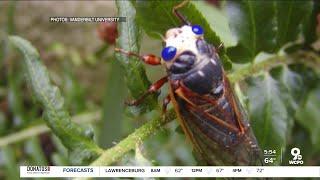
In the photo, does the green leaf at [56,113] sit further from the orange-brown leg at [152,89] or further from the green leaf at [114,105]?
the green leaf at [114,105]

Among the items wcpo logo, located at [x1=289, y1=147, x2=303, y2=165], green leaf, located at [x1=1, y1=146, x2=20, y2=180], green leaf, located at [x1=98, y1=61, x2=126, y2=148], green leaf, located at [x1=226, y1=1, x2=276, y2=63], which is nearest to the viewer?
green leaf, located at [x1=226, y1=1, x2=276, y2=63]

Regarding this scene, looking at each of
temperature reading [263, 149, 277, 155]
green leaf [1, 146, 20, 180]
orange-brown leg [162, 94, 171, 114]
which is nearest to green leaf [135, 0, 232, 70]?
orange-brown leg [162, 94, 171, 114]

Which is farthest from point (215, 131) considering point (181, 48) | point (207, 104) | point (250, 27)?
point (250, 27)

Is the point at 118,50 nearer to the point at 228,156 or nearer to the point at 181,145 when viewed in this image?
the point at 228,156

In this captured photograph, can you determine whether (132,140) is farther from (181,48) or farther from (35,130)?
(35,130)

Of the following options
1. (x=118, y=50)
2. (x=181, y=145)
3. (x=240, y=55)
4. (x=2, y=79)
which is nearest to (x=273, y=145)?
(x=240, y=55)

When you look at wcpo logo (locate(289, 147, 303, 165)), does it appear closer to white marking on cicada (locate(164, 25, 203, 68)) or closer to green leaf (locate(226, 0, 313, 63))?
green leaf (locate(226, 0, 313, 63))
